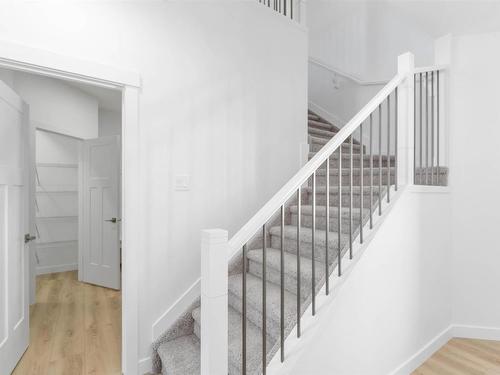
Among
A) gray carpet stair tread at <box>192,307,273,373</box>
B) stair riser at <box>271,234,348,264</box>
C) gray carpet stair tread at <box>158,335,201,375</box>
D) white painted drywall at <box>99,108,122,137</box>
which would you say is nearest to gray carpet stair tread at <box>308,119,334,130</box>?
stair riser at <box>271,234,348,264</box>

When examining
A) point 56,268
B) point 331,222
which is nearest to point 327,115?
point 331,222

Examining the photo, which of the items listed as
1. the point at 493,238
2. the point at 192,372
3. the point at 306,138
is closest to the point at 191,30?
the point at 306,138

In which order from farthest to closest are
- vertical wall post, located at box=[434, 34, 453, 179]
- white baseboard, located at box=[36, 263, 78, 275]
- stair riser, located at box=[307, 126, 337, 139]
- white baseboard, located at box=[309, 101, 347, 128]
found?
white baseboard, located at box=[36, 263, 78, 275] < white baseboard, located at box=[309, 101, 347, 128] < stair riser, located at box=[307, 126, 337, 139] < vertical wall post, located at box=[434, 34, 453, 179]

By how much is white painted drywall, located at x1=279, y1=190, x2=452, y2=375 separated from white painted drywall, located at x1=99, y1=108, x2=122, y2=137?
5402mm

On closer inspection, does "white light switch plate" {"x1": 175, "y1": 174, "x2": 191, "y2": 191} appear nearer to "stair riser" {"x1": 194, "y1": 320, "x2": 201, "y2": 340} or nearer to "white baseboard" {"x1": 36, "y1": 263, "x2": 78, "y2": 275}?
"stair riser" {"x1": 194, "y1": 320, "x2": 201, "y2": 340}

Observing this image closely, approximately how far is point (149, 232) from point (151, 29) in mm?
1421

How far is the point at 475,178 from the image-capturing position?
8.64 ft

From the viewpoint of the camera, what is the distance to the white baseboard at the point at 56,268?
15.5ft

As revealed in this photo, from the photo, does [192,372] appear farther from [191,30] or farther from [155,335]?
[191,30]

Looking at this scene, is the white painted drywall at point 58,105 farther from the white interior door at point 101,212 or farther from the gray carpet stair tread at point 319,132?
the gray carpet stair tread at point 319,132

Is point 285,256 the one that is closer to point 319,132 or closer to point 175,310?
point 175,310

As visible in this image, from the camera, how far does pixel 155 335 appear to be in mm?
2186

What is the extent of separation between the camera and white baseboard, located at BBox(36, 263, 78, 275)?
4.72m

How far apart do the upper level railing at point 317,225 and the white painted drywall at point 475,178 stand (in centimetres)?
55
